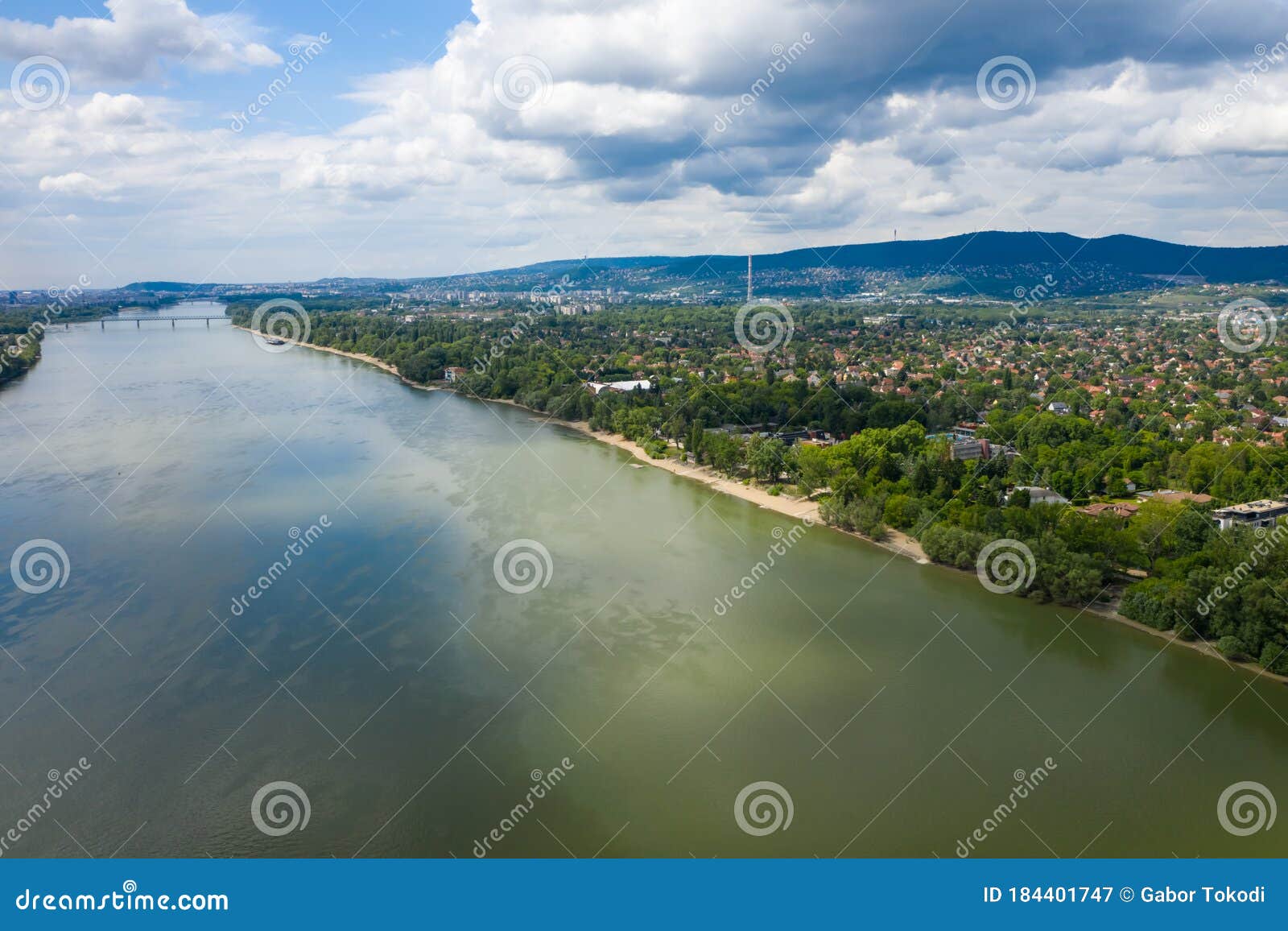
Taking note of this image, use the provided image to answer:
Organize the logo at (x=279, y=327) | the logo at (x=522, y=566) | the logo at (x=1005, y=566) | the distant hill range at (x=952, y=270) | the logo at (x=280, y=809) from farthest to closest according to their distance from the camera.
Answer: the distant hill range at (x=952, y=270) < the logo at (x=279, y=327) < the logo at (x=522, y=566) < the logo at (x=1005, y=566) < the logo at (x=280, y=809)

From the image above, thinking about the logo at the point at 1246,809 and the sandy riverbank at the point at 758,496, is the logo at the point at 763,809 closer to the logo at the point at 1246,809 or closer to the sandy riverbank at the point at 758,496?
the logo at the point at 1246,809

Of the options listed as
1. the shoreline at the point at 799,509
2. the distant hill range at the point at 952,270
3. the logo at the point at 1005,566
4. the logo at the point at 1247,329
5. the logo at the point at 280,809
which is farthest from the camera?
the distant hill range at the point at 952,270

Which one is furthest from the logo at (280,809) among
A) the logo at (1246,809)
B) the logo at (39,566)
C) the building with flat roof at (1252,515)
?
the building with flat roof at (1252,515)

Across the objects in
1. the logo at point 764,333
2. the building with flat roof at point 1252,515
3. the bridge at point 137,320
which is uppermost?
the bridge at point 137,320

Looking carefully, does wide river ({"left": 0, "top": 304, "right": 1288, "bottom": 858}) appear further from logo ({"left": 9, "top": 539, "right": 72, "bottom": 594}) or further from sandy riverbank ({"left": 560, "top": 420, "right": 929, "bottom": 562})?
sandy riverbank ({"left": 560, "top": 420, "right": 929, "bottom": 562})

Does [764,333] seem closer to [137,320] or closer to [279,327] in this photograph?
[279,327]

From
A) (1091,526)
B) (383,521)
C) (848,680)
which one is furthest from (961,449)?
(383,521)

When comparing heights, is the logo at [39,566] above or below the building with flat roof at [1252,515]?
below

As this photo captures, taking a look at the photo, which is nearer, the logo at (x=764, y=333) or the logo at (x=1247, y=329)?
the logo at (x=1247, y=329)
